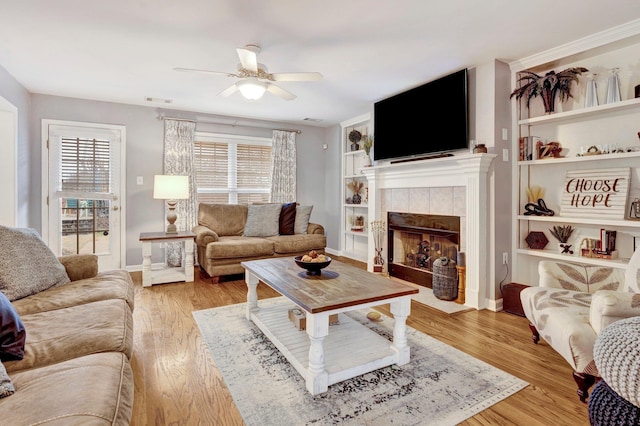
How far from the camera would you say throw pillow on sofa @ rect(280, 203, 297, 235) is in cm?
484

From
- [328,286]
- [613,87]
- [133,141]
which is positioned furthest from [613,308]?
[133,141]

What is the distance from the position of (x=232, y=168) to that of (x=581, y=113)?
4.53 meters

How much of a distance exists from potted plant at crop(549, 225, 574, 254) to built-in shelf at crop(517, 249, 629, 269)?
7cm

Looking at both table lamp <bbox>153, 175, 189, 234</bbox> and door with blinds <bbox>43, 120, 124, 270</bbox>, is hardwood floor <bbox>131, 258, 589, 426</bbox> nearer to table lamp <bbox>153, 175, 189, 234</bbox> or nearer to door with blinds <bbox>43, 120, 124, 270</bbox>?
table lamp <bbox>153, 175, 189, 234</bbox>

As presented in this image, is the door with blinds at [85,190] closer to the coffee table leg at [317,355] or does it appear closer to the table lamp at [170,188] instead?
the table lamp at [170,188]

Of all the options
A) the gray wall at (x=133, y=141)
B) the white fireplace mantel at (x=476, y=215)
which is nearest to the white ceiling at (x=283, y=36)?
the gray wall at (x=133, y=141)

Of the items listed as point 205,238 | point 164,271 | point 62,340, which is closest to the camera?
point 62,340

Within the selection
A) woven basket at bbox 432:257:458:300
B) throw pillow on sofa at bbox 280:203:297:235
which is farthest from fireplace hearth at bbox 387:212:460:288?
throw pillow on sofa at bbox 280:203:297:235

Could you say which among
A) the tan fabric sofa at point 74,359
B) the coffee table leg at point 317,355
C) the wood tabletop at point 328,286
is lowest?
the coffee table leg at point 317,355

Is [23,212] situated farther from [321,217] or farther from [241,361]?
[321,217]

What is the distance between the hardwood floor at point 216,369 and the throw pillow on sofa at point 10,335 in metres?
0.61

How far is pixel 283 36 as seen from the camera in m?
2.70

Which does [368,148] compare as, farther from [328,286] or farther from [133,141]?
[133,141]

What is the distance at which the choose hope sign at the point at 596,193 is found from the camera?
8.68 feet
